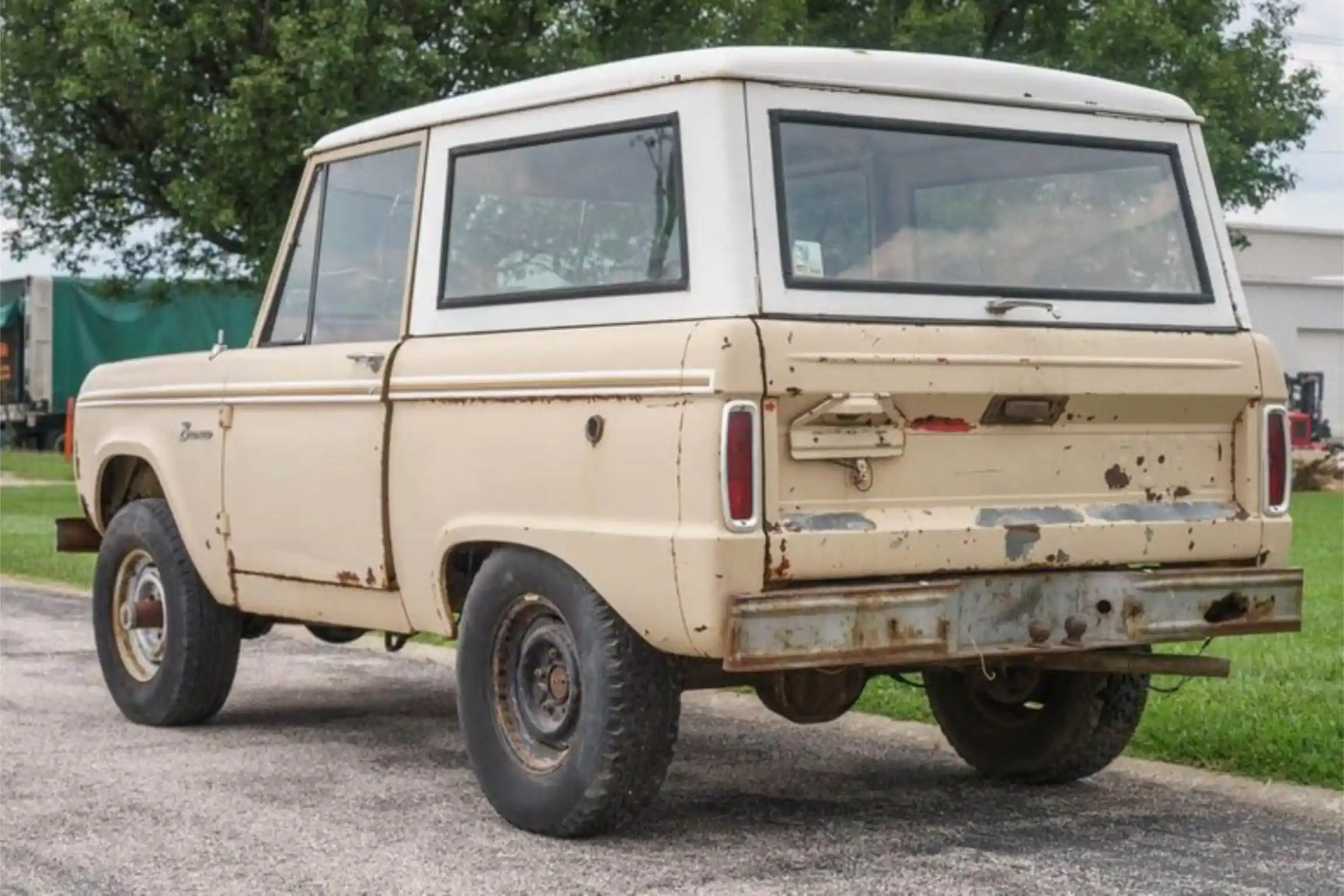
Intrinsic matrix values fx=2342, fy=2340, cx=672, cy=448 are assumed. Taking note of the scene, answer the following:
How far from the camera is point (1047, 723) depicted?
761 centimetres

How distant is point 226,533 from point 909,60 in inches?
124

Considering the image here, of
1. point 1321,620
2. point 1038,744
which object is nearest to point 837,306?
point 1038,744

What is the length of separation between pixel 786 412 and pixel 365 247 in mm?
2222

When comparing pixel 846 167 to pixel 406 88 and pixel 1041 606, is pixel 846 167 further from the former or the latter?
pixel 406 88

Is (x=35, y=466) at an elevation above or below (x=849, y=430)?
above

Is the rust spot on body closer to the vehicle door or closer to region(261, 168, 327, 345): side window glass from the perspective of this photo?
the vehicle door

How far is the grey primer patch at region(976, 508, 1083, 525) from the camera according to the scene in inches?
259

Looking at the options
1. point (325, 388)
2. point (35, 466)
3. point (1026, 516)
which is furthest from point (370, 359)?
point (35, 466)

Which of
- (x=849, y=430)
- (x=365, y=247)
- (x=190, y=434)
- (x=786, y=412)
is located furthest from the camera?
(x=190, y=434)

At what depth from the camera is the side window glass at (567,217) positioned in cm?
652

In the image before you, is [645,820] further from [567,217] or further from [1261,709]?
[1261,709]

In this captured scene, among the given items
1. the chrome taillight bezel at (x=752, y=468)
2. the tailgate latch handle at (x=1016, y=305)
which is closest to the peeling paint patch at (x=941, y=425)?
the tailgate latch handle at (x=1016, y=305)

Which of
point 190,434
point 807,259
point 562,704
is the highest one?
point 807,259

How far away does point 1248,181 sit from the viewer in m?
28.0
